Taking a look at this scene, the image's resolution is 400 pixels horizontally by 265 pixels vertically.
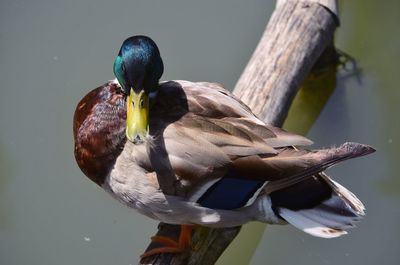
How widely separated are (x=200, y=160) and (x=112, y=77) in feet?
6.60

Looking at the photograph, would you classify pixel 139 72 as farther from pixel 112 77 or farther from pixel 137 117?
pixel 112 77

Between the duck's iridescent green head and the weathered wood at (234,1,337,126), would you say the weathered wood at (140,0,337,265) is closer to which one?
the weathered wood at (234,1,337,126)

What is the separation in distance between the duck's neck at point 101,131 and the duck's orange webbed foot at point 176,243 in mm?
385

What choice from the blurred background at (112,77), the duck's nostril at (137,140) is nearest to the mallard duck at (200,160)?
the duck's nostril at (137,140)

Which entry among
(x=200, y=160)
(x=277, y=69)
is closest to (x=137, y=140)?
(x=200, y=160)

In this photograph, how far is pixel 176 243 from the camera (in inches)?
122

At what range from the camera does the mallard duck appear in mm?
2775

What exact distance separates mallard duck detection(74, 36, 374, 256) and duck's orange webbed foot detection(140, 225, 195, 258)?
3 cm

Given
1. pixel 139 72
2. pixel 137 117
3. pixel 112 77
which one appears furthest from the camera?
pixel 112 77

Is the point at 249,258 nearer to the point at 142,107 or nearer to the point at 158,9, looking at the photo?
the point at 142,107

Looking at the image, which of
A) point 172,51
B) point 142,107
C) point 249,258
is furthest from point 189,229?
point 172,51

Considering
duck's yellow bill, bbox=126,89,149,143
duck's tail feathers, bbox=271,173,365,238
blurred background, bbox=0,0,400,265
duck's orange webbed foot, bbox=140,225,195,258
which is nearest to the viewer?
duck's yellow bill, bbox=126,89,149,143

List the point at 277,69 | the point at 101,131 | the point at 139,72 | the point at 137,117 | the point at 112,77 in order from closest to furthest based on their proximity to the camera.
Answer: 1. the point at 137,117
2. the point at 139,72
3. the point at 101,131
4. the point at 277,69
5. the point at 112,77

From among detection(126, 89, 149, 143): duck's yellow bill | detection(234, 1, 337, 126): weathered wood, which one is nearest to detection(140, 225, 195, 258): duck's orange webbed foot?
detection(126, 89, 149, 143): duck's yellow bill
